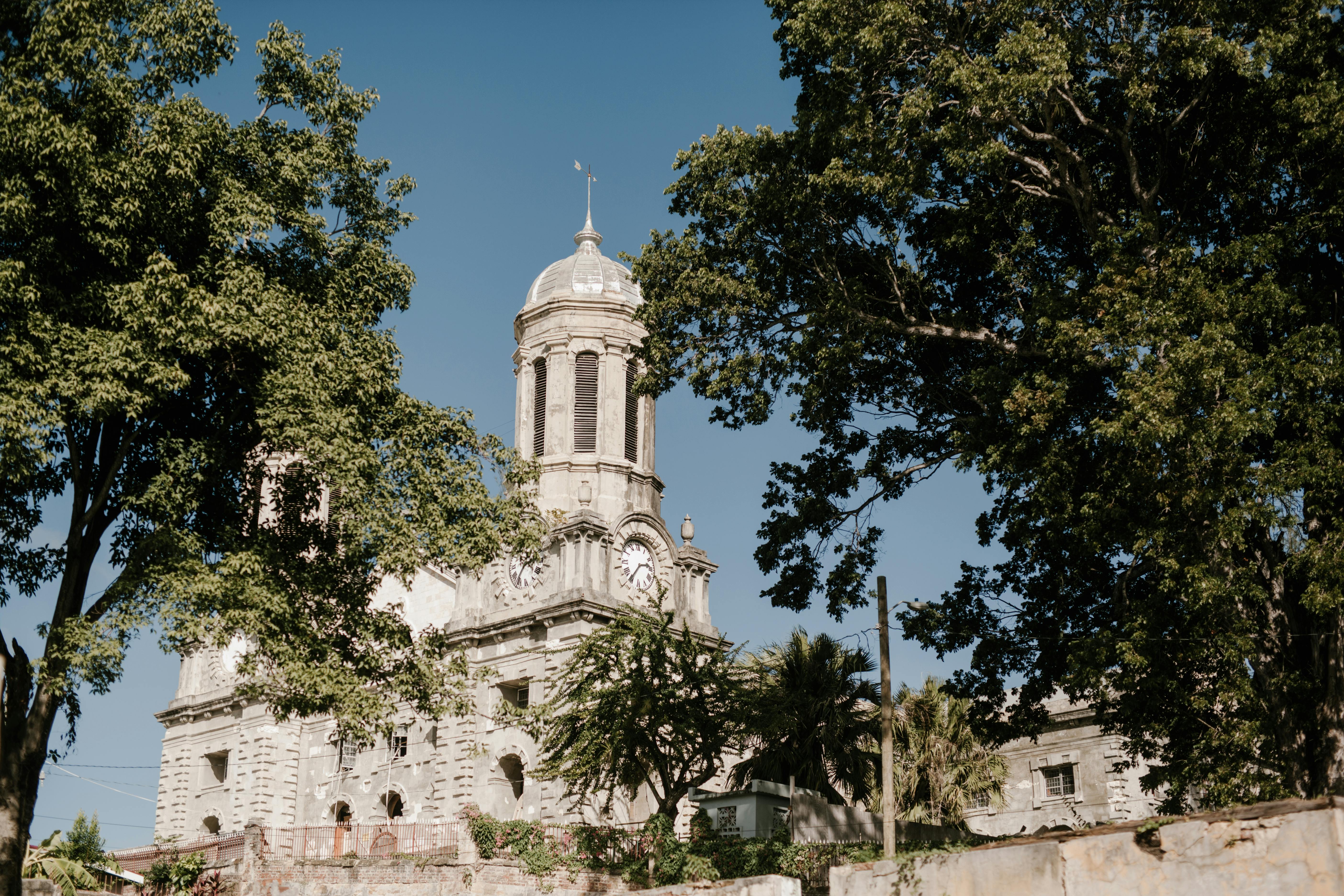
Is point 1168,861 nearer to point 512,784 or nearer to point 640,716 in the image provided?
point 640,716

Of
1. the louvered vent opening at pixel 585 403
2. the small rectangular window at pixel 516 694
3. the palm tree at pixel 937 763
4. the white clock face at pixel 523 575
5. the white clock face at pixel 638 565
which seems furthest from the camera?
the louvered vent opening at pixel 585 403

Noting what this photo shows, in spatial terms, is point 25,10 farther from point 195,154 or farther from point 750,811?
point 750,811

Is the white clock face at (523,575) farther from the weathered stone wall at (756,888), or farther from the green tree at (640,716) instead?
the weathered stone wall at (756,888)

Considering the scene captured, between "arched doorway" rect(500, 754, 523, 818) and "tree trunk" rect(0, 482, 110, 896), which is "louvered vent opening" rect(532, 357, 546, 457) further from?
"tree trunk" rect(0, 482, 110, 896)

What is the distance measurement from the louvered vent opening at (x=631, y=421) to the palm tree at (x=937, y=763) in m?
11.9

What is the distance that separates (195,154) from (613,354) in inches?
915

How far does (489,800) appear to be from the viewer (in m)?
34.9

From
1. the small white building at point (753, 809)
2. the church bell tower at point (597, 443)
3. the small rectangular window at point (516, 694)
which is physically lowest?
the small white building at point (753, 809)

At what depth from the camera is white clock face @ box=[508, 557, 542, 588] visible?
122ft

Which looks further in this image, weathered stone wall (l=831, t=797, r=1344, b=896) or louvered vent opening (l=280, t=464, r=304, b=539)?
louvered vent opening (l=280, t=464, r=304, b=539)

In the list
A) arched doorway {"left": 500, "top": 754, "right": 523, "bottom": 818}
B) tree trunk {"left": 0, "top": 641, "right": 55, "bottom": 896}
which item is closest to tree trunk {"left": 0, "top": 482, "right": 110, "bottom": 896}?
tree trunk {"left": 0, "top": 641, "right": 55, "bottom": 896}

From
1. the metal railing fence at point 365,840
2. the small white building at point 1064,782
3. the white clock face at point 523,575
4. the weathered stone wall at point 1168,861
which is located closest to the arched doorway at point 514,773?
the metal railing fence at point 365,840

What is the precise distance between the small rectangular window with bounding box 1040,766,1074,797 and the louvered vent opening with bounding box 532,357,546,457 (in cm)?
1826

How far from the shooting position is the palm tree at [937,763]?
32.0 m
